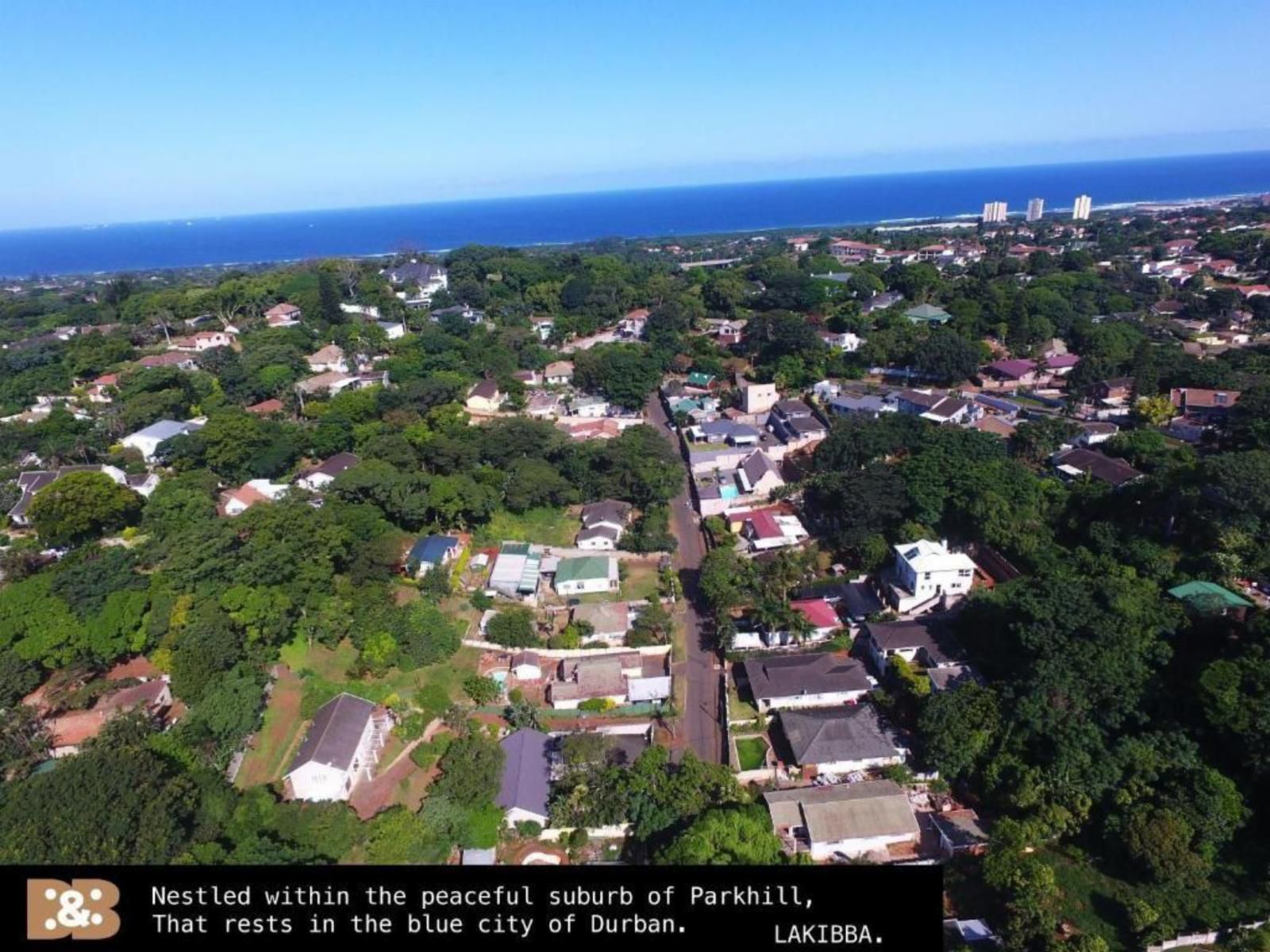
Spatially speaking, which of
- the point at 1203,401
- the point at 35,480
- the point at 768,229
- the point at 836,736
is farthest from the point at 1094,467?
the point at 768,229

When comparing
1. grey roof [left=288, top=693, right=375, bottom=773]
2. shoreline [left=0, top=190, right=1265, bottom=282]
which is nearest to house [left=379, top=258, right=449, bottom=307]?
grey roof [left=288, top=693, right=375, bottom=773]

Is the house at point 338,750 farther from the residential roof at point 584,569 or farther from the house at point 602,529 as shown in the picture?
the house at point 602,529

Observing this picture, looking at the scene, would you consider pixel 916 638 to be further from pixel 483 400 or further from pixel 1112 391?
pixel 483 400

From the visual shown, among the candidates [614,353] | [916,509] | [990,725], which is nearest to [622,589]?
[916,509]

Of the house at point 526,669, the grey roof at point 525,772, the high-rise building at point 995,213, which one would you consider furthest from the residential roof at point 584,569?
the high-rise building at point 995,213

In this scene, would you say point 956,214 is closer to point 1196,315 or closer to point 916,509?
point 1196,315

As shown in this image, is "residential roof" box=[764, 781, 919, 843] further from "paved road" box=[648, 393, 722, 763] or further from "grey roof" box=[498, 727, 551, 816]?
"grey roof" box=[498, 727, 551, 816]

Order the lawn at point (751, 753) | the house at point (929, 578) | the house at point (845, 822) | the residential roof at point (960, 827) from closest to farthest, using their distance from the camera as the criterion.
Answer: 1. the residential roof at point (960, 827)
2. the house at point (845, 822)
3. the lawn at point (751, 753)
4. the house at point (929, 578)
